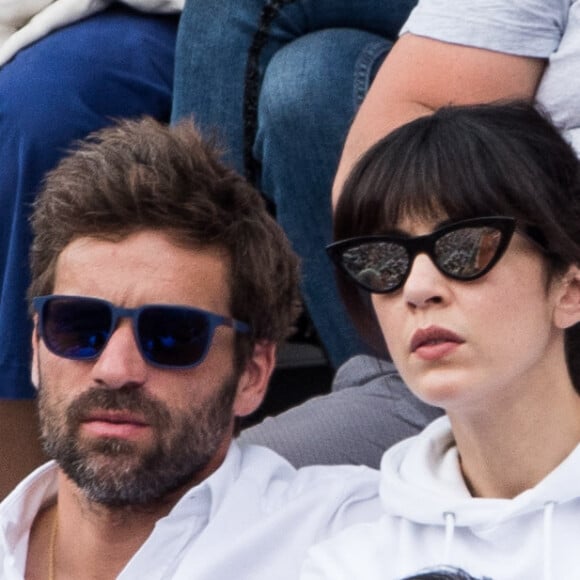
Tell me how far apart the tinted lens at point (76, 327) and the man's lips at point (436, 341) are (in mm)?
579

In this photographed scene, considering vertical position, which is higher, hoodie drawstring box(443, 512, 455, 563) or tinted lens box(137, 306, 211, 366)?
tinted lens box(137, 306, 211, 366)

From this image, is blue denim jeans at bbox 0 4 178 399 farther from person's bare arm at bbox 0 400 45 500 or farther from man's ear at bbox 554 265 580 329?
man's ear at bbox 554 265 580 329

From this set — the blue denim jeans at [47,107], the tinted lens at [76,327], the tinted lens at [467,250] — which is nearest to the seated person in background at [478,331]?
the tinted lens at [467,250]

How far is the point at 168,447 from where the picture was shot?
235cm

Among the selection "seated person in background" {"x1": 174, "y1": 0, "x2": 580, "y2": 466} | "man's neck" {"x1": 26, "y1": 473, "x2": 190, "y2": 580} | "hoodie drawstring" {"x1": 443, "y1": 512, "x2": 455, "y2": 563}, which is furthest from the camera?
"seated person in background" {"x1": 174, "y1": 0, "x2": 580, "y2": 466}

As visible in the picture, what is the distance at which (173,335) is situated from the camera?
2.36m

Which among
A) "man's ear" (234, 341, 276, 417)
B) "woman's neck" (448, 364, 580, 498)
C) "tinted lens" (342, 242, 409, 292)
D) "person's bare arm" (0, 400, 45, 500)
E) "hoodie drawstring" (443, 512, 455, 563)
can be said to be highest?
"tinted lens" (342, 242, 409, 292)

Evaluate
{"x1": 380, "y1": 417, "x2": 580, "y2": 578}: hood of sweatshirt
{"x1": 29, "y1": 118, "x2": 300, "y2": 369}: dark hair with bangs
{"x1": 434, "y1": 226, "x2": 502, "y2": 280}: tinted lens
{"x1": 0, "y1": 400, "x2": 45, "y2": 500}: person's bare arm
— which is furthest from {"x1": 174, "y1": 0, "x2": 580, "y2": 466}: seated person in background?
{"x1": 0, "y1": 400, "x2": 45, "y2": 500}: person's bare arm

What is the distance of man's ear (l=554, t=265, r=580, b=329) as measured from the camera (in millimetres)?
2072

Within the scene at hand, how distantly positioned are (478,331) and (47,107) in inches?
58.8

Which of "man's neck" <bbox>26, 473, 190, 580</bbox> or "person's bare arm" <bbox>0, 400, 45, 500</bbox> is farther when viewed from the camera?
"person's bare arm" <bbox>0, 400, 45, 500</bbox>

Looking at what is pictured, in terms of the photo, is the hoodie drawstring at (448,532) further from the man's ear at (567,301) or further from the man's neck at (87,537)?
the man's neck at (87,537)

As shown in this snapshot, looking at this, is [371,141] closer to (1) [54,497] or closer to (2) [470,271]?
(2) [470,271]

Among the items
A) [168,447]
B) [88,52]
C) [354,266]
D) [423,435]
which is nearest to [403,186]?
[354,266]
